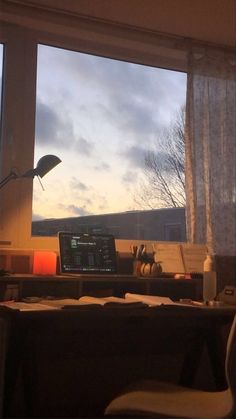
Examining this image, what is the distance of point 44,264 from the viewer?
→ 2.60m

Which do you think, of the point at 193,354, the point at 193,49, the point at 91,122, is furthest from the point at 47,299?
the point at 193,49

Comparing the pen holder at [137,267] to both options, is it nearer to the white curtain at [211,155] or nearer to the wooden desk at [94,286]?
the wooden desk at [94,286]

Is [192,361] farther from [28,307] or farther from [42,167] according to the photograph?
[42,167]

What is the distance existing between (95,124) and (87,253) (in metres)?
0.86

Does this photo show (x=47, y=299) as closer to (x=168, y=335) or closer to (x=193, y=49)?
(x=168, y=335)

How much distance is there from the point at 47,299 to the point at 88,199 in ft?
2.84

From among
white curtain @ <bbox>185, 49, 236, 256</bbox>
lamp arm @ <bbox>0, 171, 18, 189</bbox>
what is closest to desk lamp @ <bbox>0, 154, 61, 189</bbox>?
lamp arm @ <bbox>0, 171, 18, 189</bbox>

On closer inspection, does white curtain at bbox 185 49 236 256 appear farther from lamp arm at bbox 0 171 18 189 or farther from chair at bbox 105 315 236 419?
chair at bbox 105 315 236 419

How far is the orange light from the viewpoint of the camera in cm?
259

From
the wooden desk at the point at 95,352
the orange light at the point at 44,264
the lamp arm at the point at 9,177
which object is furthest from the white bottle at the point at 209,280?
the lamp arm at the point at 9,177

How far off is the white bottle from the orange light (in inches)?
32.0

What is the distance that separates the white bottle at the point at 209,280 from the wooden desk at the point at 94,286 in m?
0.07

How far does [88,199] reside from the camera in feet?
9.92

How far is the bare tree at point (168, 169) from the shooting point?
3.24 meters
